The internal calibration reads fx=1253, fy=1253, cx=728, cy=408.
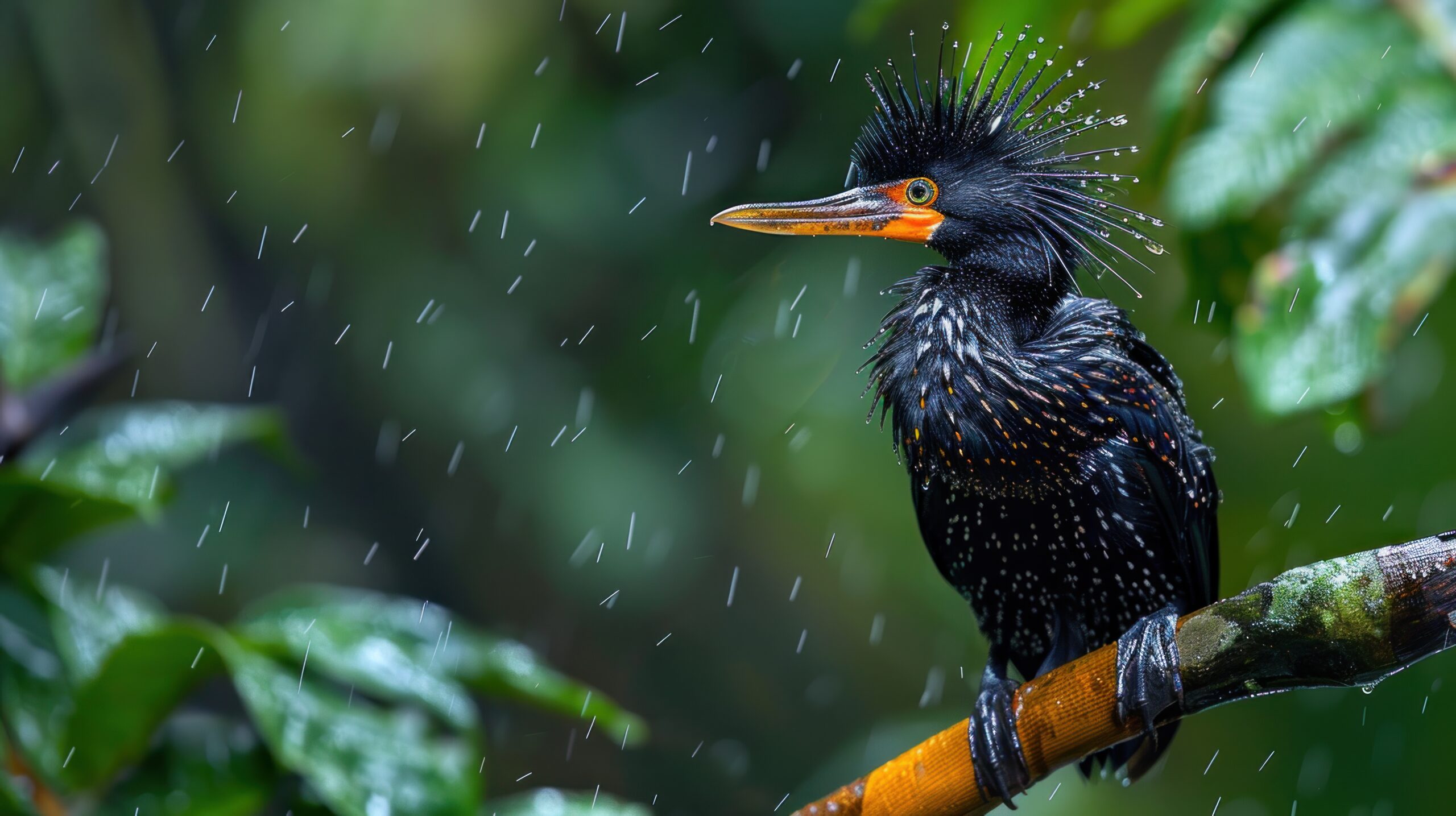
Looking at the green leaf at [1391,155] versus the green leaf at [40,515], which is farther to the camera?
the green leaf at [40,515]

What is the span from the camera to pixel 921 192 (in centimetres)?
199

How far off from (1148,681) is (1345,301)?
0.63 metres

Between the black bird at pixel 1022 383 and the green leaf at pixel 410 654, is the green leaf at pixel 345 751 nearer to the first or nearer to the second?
the green leaf at pixel 410 654

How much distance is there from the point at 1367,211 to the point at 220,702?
195 inches

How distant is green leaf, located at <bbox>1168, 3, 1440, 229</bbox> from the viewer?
1704mm

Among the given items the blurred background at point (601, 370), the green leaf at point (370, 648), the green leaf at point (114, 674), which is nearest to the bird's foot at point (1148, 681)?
the green leaf at point (370, 648)

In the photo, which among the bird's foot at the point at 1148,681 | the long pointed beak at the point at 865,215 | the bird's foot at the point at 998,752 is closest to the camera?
the bird's foot at the point at 1148,681

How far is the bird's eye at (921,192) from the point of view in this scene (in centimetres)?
199

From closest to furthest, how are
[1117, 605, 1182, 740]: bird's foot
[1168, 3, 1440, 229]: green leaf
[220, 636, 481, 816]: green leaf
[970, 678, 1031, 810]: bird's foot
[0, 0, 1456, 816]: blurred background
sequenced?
[1117, 605, 1182, 740]: bird's foot, [970, 678, 1031, 810]: bird's foot, [1168, 3, 1440, 229]: green leaf, [220, 636, 481, 816]: green leaf, [0, 0, 1456, 816]: blurred background

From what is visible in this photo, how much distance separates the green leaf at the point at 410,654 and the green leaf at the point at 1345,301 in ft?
3.89

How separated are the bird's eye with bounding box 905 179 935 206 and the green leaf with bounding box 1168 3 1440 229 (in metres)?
0.37

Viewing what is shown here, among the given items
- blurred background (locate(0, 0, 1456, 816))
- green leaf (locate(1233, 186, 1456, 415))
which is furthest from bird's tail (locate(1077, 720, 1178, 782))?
blurred background (locate(0, 0, 1456, 816))

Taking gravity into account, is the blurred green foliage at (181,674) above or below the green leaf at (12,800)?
above

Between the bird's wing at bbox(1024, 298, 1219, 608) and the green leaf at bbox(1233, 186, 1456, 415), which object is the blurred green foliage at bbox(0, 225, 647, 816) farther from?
the green leaf at bbox(1233, 186, 1456, 415)
